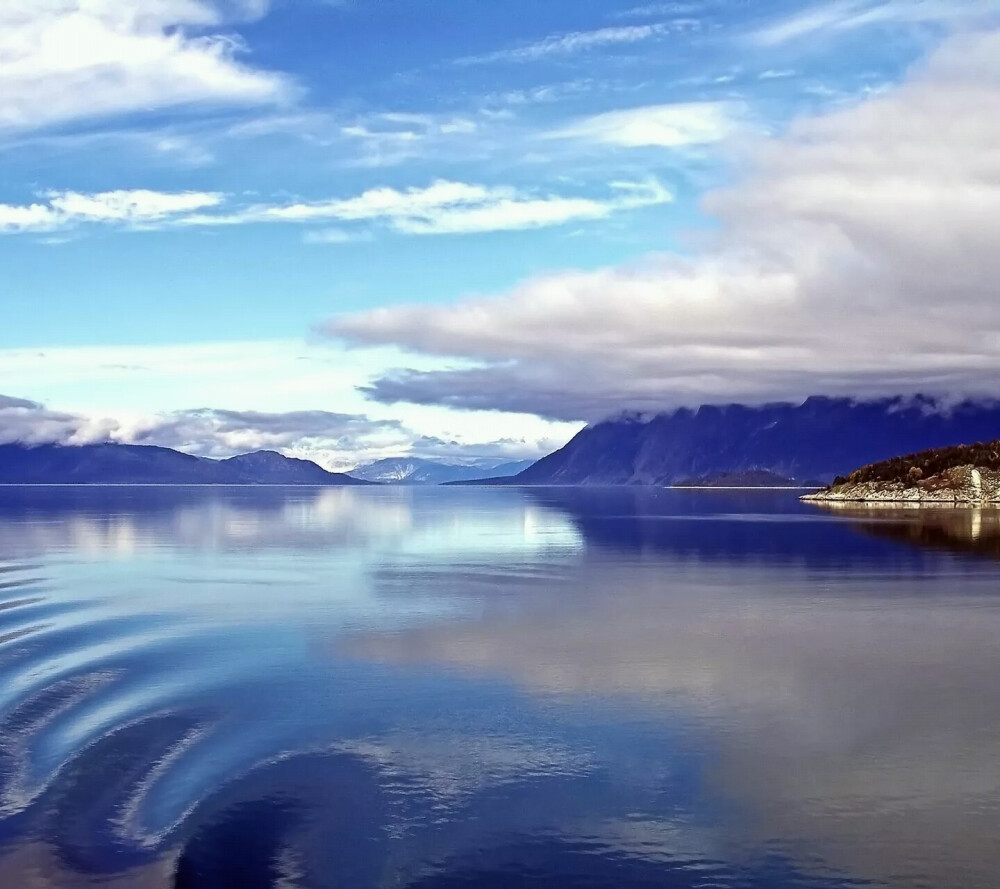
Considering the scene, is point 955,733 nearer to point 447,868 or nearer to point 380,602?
point 447,868

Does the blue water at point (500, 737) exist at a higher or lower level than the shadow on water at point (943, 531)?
higher

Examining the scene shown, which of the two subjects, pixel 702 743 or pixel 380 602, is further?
pixel 380 602

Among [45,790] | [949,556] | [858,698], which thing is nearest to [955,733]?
[858,698]

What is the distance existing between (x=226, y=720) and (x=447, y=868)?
42.4ft

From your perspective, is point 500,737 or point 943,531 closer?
point 500,737

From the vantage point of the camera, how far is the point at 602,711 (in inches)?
1223

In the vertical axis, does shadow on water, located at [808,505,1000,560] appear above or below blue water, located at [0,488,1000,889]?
below

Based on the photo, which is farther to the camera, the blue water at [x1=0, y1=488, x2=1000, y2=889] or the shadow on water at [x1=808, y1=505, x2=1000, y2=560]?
the shadow on water at [x1=808, y1=505, x2=1000, y2=560]

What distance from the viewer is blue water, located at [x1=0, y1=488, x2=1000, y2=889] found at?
20.1 m

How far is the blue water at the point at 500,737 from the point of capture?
66.1 ft

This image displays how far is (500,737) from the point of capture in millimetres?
28359

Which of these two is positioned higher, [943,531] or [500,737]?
[500,737]

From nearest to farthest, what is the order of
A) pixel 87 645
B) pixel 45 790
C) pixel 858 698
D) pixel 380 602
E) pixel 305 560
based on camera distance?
1. pixel 45 790
2. pixel 858 698
3. pixel 87 645
4. pixel 380 602
5. pixel 305 560

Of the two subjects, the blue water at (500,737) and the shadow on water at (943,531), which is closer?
the blue water at (500,737)
